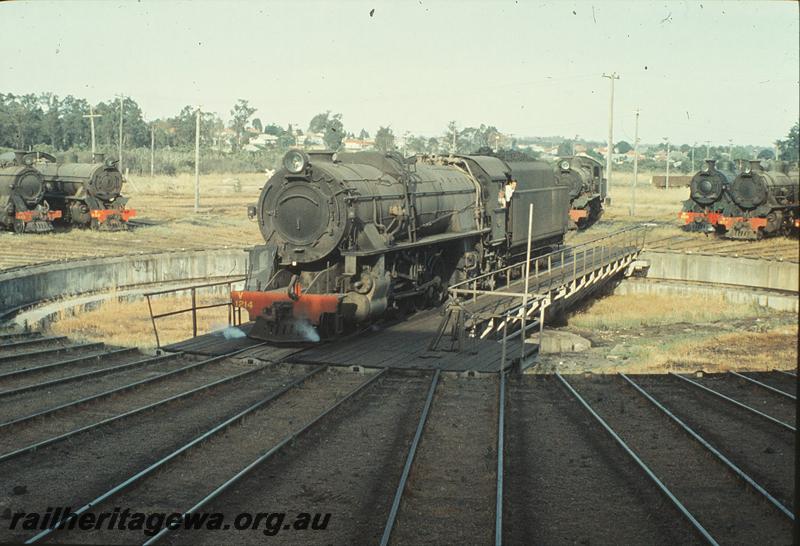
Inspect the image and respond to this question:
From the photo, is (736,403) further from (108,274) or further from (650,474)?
(108,274)

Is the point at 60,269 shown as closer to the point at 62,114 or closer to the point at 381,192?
the point at 381,192

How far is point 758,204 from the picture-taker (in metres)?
38.4

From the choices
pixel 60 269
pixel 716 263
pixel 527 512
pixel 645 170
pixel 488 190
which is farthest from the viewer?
pixel 645 170

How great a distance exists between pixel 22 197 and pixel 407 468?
31730mm

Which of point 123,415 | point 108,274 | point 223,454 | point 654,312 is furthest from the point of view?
point 654,312

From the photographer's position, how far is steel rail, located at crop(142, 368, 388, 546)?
300 inches

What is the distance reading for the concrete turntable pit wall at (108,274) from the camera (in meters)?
24.1

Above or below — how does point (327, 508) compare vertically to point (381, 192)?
below

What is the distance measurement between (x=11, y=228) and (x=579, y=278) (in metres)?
24.5

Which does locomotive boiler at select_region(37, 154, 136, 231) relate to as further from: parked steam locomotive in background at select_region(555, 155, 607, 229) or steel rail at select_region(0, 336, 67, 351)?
steel rail at select_region(0, 336, 67, 351)

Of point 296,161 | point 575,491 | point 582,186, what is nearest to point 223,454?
point 575,491

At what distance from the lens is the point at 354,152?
18.7 metres

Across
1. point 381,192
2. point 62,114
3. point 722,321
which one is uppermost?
point 62,114

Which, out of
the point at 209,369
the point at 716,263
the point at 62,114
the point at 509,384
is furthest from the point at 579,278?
the point at 62,114
